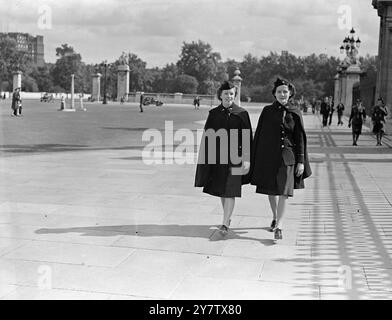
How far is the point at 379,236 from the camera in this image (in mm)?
6805

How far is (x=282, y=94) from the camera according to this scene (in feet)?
21.2

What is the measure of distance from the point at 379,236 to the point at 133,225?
9.21 ft

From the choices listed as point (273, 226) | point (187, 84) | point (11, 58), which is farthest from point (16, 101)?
point (11, 58)

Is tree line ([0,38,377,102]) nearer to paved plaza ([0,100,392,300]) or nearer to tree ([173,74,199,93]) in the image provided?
tree ([173,74,199,93])

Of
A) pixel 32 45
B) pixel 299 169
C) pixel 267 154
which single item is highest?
pixel 32 45

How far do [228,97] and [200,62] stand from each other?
331 feet

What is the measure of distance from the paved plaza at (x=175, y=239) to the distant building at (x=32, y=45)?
91916 millimetres

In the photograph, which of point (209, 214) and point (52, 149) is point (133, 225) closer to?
point (209, 214)

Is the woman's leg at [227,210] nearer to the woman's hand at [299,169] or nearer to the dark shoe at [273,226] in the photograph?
the dark shoe at [273,226]

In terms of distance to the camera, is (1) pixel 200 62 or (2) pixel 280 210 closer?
(2) pixel 280 210

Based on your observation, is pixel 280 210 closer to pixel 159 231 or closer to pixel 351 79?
pixel 159 231

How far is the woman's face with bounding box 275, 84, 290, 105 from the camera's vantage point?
6.46 meters

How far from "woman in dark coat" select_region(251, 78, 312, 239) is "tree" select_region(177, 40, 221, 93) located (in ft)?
321

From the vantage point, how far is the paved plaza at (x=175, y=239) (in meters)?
4.86
